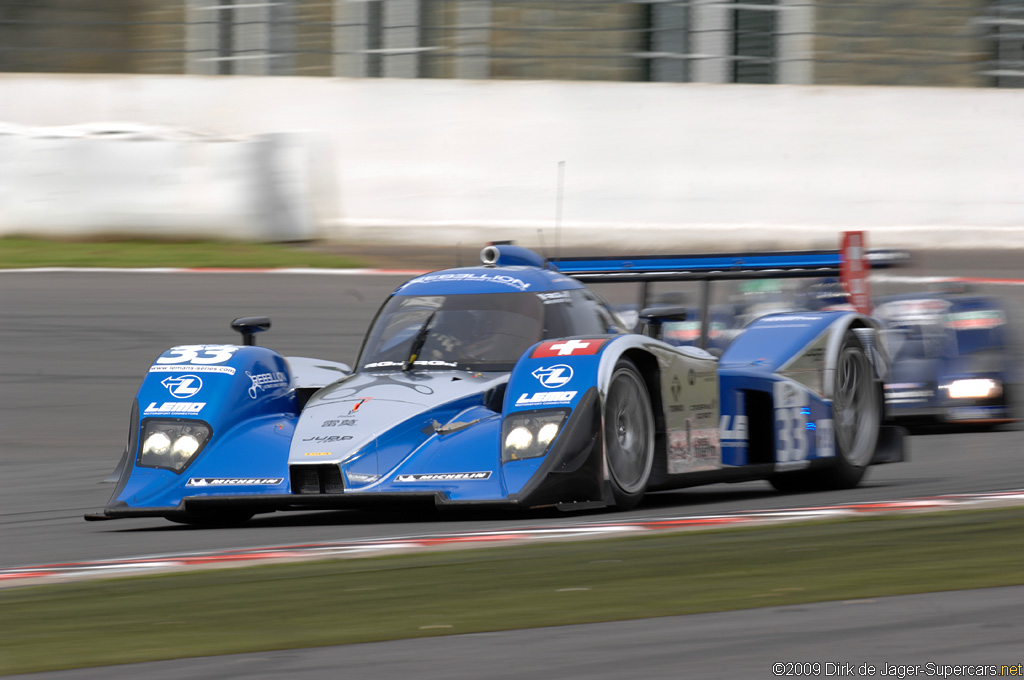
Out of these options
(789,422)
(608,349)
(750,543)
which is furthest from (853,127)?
(750,543)

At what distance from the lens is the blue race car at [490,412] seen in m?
6.89

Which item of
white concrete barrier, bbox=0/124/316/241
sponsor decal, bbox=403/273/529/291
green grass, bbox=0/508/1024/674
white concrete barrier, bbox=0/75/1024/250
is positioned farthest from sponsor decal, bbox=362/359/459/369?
white concrete barrier, bbox=0/75/1024/250

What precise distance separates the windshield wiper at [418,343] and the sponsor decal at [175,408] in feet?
3.31

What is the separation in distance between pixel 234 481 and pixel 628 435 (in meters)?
1.75

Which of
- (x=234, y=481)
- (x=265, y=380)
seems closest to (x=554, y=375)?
(x=234, y=481)

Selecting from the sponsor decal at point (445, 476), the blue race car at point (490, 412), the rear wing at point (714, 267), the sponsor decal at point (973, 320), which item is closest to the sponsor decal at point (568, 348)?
the blue race car at point (490, 412)

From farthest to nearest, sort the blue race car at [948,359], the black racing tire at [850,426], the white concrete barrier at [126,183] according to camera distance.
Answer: the white concrete barrier at [126,183]
the blue race car at [948,359]
the black racing tire at [850,426]

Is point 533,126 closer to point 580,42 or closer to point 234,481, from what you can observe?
point 580,42

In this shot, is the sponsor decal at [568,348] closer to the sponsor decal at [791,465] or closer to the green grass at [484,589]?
the green grass at [484,589]

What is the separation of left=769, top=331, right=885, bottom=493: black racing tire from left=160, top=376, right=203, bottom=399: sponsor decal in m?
2.94

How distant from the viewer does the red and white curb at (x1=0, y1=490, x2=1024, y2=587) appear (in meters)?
5.86

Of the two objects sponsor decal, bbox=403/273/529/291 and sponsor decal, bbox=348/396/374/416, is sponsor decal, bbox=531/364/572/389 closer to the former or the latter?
sponsor decal, bbox=348/396/374/416

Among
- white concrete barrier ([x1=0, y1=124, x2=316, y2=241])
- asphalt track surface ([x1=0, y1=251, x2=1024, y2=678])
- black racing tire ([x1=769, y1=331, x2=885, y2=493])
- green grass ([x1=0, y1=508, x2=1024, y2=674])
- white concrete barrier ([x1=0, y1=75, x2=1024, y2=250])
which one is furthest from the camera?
white concrete barrier ([x1=0, y1=75, x2=1024, y2=250])

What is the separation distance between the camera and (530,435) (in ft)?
22.6
